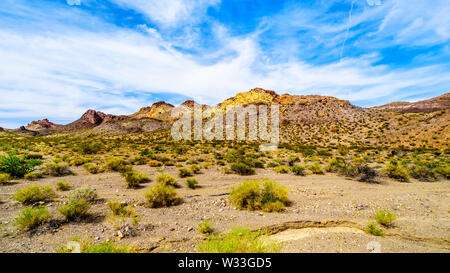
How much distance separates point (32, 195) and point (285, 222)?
844 cm

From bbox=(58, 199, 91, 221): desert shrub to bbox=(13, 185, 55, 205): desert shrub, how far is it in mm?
2148

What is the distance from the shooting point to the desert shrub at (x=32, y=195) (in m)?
6.22

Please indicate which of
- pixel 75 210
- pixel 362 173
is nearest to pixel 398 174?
pixel 362 173

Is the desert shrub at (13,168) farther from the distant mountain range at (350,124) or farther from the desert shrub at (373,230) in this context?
the distant mountain range at (350,124)

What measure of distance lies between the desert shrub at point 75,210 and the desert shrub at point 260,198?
178 inches

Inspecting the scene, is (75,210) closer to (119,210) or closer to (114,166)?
(119,210)

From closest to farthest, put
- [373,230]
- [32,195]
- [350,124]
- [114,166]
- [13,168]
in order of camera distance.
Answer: [373,230] → [32,195] → [13,168] → [114,166] → [350,124]

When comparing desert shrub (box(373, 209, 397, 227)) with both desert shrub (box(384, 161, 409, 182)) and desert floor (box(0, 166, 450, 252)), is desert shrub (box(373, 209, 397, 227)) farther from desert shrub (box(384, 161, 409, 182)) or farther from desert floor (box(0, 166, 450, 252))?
desert shrub (box(384, 161, 409, 182))

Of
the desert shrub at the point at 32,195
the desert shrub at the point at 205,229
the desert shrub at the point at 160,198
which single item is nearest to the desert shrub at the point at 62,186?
the desert shrub at the point at 32,195

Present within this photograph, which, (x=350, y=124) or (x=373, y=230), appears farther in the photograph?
(x=350, y=124)

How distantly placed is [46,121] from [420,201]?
19911cm

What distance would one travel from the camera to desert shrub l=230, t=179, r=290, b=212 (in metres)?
6.12

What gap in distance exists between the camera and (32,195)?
641 cm

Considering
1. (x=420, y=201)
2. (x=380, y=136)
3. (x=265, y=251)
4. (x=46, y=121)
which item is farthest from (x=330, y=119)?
(x=46, y=121)
